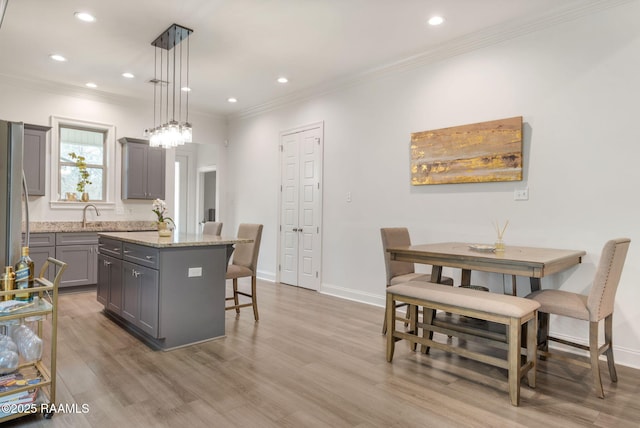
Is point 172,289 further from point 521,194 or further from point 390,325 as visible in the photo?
point 521,194

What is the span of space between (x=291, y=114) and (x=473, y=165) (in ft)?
10.3

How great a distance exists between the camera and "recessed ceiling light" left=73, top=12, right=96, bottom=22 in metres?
3.53

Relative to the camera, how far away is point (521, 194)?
355cm

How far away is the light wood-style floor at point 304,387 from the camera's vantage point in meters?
2.13

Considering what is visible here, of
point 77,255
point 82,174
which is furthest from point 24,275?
point 82,174

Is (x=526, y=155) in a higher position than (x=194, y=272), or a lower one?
higher

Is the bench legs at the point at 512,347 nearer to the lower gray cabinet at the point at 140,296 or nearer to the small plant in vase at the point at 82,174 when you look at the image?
the lower gray cabinet at the point at 140,296

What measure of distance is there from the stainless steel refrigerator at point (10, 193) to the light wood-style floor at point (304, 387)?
931 mm

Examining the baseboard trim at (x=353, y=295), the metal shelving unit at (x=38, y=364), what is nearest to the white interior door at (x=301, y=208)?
the baseboard trim at (x=353, y=295)

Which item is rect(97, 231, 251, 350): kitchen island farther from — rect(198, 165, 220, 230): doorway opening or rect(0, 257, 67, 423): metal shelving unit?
rect(198, 165, 220, 230): doorway opening

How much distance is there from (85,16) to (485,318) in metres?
4.25

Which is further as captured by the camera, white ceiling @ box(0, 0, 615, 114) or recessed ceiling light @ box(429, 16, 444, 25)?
recessed ceiling light @ box(429, 16, 444, 25)

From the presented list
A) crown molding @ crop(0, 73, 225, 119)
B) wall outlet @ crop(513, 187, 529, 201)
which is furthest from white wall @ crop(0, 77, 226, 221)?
wall outlet @ crop(513, 187, 529, 201)

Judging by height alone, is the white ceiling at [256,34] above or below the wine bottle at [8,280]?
above
